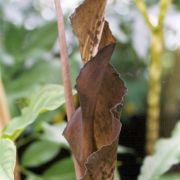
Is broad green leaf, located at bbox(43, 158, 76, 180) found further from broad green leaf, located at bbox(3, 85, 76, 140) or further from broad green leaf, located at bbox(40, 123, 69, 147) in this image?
broad green leaf, located at bbox(3, 85, 76, 140)

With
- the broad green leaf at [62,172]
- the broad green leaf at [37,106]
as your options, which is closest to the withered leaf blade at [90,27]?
the broad green leaf at [37,106]

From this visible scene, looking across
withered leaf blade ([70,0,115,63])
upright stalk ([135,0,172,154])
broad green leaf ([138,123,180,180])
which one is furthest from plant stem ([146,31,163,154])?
withered leaf blade ([70,0,115,63])

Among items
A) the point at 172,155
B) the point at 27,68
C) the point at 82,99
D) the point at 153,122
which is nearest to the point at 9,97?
the point at 27,68

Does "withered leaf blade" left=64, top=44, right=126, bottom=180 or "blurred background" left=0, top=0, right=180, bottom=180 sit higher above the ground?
"withered leaf blade" left=64, top=44, right=126, bottom=180

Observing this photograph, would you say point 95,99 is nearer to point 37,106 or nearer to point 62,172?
point 37,106

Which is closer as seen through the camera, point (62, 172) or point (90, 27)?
point (90, 27)

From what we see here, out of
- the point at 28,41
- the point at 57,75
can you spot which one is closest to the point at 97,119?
the point at 57,75
